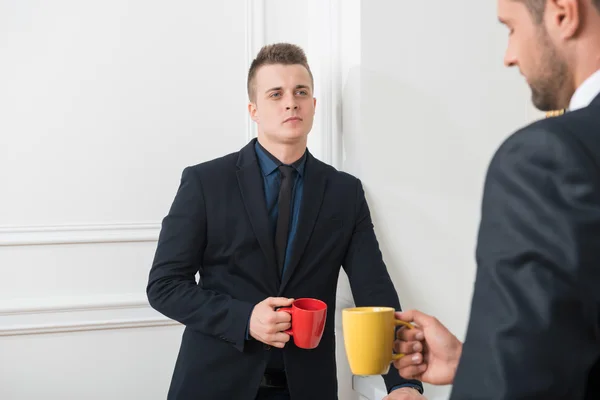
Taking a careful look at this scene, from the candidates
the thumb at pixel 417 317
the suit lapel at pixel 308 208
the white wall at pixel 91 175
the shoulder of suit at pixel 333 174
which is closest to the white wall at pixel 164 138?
the white wall at pixel 91 175

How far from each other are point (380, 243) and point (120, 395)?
3.72ft

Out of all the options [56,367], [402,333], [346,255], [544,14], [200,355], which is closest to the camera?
[544,14]

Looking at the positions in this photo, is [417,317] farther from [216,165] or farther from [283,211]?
[216,165]

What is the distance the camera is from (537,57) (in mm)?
792

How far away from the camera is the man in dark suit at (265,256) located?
1.82 m

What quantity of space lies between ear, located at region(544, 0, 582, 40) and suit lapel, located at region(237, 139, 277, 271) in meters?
1.22

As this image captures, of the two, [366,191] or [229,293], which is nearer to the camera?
[229,293]

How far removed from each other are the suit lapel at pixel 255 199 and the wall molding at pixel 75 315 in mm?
763

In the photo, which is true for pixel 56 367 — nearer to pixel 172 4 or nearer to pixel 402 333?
pixel 172 4

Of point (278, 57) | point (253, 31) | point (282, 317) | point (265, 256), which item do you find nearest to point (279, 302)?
point (282, 317)

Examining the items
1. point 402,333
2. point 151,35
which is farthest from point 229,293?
point 151,35

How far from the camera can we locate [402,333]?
3.88 feet

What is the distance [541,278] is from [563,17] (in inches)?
13.7

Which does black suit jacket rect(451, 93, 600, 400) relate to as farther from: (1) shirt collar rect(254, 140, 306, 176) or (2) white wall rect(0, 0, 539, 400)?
(2) white wall rect(0, 0, 539, 400)
